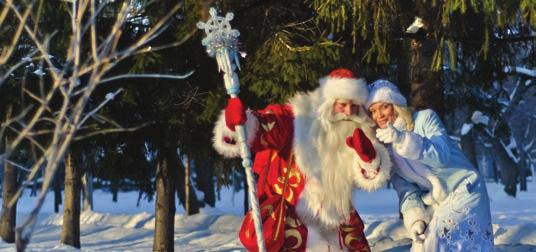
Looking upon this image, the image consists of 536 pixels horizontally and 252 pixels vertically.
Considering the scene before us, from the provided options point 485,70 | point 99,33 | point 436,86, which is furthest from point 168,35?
point 485,70

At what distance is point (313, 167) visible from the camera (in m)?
5.41

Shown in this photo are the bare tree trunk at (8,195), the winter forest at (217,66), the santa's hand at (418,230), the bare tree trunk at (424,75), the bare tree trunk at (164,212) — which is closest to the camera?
the santa's hand at (418,230)

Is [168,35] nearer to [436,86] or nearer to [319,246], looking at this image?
[436,86]

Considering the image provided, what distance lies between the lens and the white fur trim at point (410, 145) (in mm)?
4820

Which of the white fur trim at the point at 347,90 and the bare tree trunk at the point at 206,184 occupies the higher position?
the white fur trim at the point at 347,90

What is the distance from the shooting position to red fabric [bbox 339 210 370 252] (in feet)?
17.9

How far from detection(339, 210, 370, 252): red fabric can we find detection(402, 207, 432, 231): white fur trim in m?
0.35

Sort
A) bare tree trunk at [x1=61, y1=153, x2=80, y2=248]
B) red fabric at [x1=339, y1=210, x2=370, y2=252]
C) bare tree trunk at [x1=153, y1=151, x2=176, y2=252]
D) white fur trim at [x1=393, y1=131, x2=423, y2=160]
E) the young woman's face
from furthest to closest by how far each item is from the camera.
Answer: bare tree trunk at [x1=61, y1=153, x2=80, y2=248], bare tree trunk at [x1=153, y1=151, x2=176, y2=252], red fabric at [x1=339, y1=210, x2=370, y2=252], the young woman's face, white fur trim at [x1=393, y1=131, x2=423, y2=160]

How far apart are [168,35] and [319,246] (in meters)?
4.81

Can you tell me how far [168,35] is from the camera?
9711 mm

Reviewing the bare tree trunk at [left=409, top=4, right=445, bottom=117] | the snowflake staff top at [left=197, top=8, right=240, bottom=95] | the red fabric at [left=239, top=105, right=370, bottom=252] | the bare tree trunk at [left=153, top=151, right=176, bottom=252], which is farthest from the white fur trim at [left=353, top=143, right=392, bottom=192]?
the bare tree trunk at [left=153, top=151, right=176, bottom=252]

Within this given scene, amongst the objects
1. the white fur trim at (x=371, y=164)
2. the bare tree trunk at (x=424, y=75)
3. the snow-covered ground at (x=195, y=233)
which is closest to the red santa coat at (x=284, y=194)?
the white fur trim at (x=371, y=164)

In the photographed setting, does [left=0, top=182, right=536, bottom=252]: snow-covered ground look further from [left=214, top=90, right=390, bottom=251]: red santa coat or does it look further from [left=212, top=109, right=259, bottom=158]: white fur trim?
[left=212, top=109, right=259, bottom=158]: white fur trim

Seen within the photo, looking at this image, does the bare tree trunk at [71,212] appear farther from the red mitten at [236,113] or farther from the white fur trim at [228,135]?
the red mitten at [236,113]
